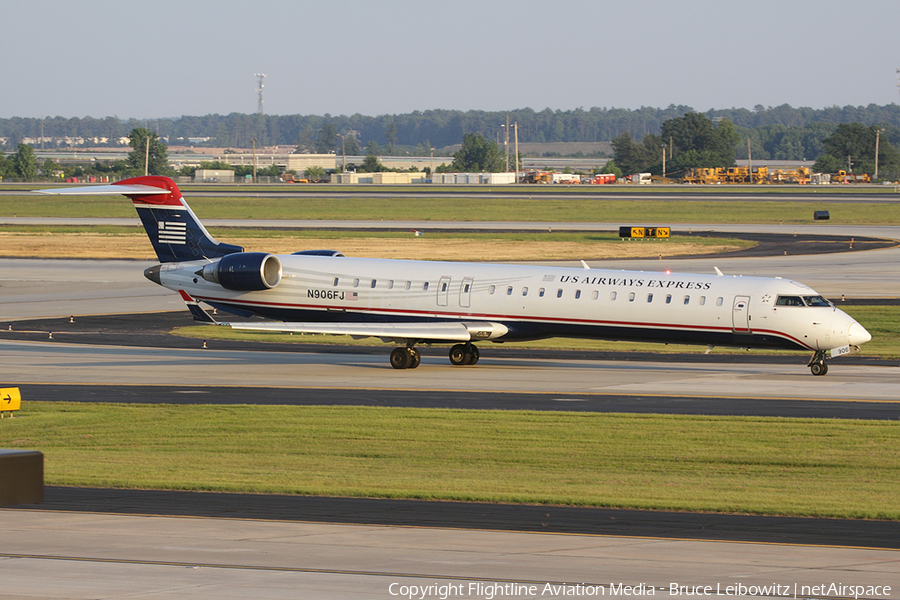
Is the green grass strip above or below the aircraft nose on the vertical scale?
below

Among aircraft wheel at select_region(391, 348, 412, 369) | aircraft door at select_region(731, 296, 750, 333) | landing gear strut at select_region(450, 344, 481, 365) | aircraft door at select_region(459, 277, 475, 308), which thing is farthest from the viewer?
landing gear strut at select_region(450, 344, 481, 365)

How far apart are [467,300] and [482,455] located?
39.7 ft

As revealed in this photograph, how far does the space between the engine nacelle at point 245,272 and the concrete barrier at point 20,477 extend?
1068 inches

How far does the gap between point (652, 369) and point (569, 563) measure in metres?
21.5

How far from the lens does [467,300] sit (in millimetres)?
33219

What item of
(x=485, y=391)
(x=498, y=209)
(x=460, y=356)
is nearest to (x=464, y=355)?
(x=460, y=356)

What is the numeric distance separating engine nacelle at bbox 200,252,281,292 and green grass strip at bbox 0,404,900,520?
7942 millimetres

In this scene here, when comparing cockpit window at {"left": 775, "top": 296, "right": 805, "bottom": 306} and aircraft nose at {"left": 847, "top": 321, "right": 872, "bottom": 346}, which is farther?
cockpit window at {"left": 775, "top": 296, "right": 805, "bottom": 306}

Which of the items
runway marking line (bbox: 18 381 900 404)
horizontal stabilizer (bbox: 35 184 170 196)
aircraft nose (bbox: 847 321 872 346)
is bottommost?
runway marking line (bbox: 18 381 900 404)

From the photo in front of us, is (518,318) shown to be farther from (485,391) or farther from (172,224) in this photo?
(172,224)

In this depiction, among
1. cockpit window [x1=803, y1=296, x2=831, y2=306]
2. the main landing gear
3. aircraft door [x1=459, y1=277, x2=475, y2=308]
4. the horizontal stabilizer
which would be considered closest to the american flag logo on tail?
the horizontal stabilizer

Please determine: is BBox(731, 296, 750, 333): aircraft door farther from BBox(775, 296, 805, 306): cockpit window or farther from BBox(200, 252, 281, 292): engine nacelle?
BBox(200, 252, 281, 292): engine nacelle

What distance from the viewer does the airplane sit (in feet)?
99.5

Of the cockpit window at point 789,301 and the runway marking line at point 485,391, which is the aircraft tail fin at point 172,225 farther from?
the cockpit window at point 789,301
